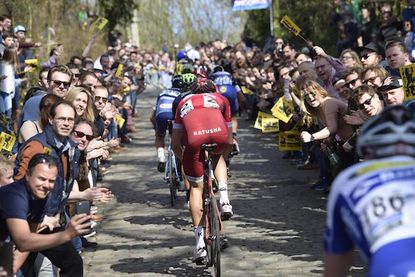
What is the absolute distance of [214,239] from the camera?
8.98m

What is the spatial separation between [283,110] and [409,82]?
5.65 metres

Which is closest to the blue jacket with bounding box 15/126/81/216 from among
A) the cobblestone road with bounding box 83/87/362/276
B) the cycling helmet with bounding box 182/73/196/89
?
the cobblestone road with bounding box 83/87/362/276

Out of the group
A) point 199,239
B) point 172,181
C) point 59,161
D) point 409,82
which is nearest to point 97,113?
point 172,181

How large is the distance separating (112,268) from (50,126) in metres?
2.27

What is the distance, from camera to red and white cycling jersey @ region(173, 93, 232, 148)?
31.0ft

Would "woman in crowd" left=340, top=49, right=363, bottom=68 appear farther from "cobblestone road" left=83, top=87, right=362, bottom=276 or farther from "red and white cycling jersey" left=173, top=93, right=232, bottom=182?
"red and white cycling jersey" left=173, top=93, right=232, bottom=182

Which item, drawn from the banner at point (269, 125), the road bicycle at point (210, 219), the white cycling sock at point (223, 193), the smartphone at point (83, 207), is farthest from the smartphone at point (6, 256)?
the banner at point (269, 125)

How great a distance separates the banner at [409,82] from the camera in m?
9.65

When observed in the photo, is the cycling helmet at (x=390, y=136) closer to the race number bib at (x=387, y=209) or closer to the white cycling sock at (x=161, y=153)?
the race number bib at (x=387, y=209)

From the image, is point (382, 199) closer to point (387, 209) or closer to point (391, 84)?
point (387, 209)

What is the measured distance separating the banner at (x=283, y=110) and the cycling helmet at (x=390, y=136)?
35.1 feet

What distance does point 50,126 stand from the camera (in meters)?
8.07

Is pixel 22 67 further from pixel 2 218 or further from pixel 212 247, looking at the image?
pixel 2 218

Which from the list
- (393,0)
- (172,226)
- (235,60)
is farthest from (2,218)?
(235,60)
